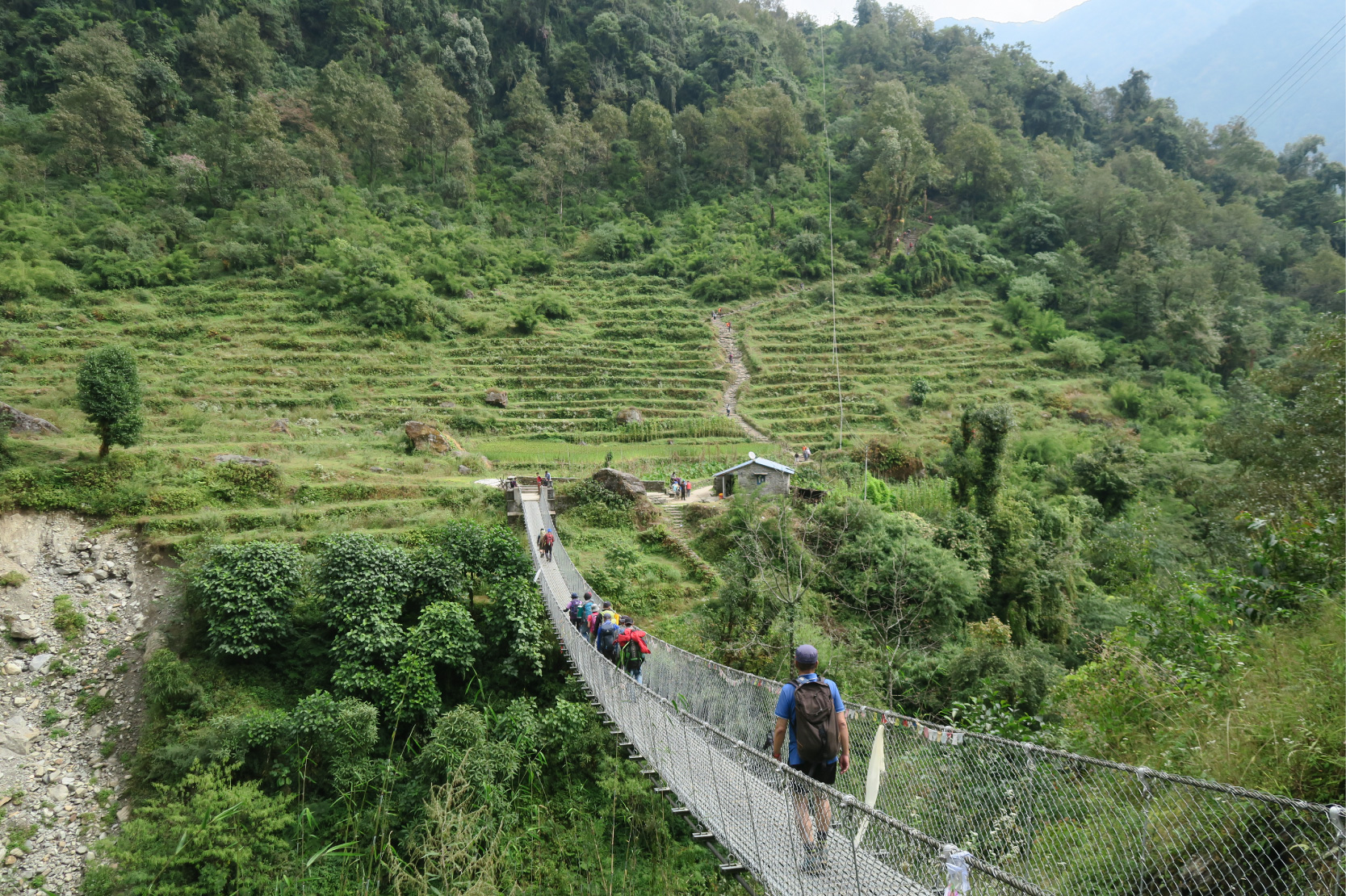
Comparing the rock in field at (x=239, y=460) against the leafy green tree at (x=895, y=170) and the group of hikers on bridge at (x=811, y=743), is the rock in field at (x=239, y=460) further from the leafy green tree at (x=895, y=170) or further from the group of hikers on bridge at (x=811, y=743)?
the leafy green tree at (x=895, y=170)

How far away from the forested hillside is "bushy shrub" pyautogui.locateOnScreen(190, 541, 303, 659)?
0.18ft

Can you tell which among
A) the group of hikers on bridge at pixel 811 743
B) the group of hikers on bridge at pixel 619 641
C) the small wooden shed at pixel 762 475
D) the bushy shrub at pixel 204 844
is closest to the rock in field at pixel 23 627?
the bushy shrub at pixel 204 844

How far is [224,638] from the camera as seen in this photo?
8.42 m

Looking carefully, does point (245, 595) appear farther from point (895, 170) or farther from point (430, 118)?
point (895, 170)

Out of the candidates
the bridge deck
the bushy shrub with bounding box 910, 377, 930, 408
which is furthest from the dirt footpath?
the bushy shrub with bounding box 910, 377, 930, 408

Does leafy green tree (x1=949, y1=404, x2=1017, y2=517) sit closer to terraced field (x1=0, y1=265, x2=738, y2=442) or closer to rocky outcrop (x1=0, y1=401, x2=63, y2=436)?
terraced field (x1=0, y1=265, x2=738, y2=442)

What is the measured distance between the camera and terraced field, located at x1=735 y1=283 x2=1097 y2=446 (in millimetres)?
21938

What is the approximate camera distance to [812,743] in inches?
117

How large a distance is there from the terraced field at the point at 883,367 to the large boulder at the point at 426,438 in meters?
9.53

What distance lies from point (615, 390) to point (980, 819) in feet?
61.8

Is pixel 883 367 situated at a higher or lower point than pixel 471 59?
lower

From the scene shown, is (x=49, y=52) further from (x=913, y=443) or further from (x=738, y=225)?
(x=913, y=443)

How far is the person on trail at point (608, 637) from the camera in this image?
6516 mm

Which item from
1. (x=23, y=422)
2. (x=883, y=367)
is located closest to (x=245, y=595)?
(x=23, y=422)
